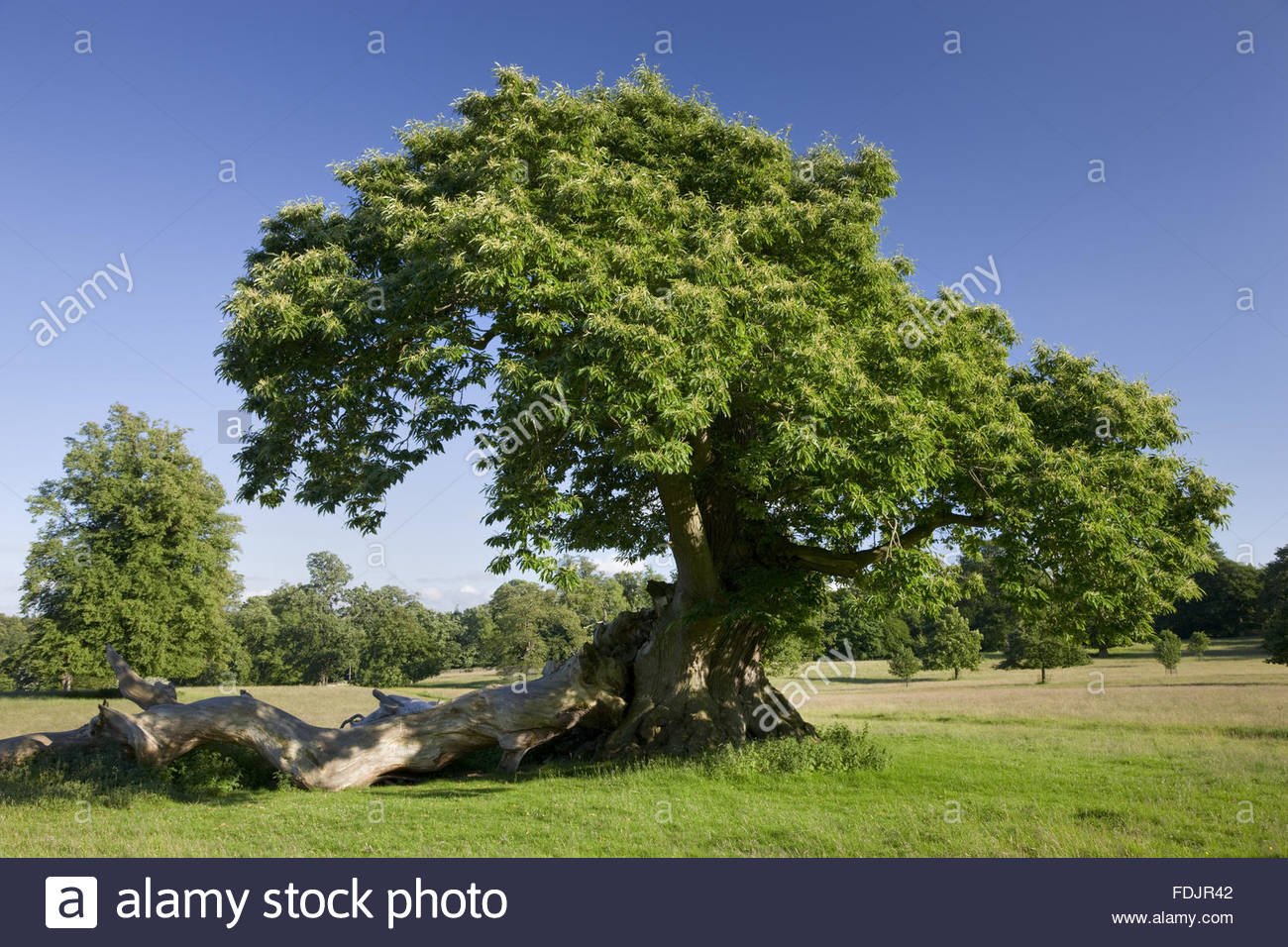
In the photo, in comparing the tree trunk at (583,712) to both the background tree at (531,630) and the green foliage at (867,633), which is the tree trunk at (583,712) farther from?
the background tree at (531,630)

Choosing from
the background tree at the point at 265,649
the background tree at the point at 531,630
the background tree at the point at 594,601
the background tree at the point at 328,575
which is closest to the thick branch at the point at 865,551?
the background tree at the point at 531,630

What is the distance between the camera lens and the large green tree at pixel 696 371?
12.1 metres

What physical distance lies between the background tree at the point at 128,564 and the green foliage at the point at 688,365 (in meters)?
29.3

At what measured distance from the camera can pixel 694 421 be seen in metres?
11.6

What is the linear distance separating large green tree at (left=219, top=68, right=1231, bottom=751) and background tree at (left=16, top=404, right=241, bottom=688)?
29316mm

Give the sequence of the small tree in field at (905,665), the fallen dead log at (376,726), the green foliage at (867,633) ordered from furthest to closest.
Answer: the green foliage at (867,633), the small tree in field at (905,665), the fallen dead log at (376,726)

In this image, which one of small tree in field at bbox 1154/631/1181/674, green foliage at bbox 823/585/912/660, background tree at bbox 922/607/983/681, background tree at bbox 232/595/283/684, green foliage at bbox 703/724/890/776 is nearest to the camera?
green foliage at bbox 703/724/890/776

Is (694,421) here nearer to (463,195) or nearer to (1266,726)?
(463,195)

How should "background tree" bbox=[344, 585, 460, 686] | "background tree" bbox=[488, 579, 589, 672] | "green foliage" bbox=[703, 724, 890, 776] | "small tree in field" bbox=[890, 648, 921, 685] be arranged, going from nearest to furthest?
"green foliage" bbox=[703, 724, 890, 776] → "small tree in field" bbox=[890, 648, 921, 685] → "background tree" bbox=[488, 579, 589, 672] → "background tree" bbox=[344, 585, 460, 686]

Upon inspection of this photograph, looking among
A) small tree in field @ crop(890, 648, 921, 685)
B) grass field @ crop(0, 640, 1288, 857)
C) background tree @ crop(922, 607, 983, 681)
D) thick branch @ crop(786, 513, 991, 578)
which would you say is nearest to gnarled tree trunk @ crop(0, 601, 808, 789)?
grass field @ crop(0, 640, 1288, 857)

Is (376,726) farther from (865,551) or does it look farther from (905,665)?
(905,665)

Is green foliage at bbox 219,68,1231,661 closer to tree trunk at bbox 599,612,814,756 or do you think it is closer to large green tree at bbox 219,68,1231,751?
large green tree at bbox 219,68,1231,751

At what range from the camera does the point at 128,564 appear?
38375 millimetres

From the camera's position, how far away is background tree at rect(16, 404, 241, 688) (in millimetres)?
37000
